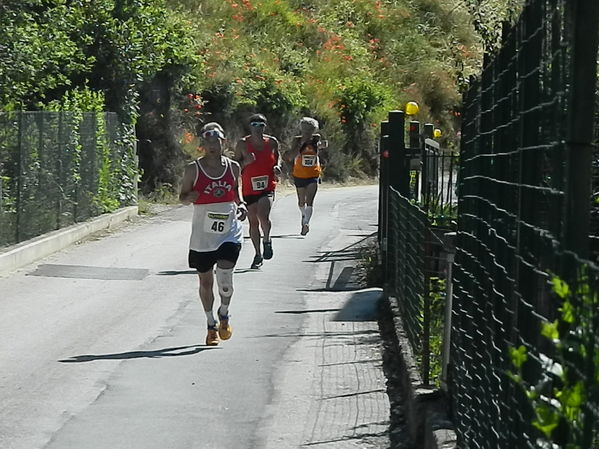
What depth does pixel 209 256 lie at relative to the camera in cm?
1047

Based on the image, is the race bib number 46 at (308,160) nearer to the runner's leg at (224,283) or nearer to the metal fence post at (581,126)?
the runner's leg at (224,283)

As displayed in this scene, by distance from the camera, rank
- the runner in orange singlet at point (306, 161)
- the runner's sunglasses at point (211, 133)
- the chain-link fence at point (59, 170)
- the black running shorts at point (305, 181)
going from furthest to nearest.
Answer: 1. the black running shorts at point (305, 181)
2. the runner in orange singlet at point (306, 161)
3. the chain-link fence at point (59, 170)
4. the runner's sunglasses at point (211, 133)

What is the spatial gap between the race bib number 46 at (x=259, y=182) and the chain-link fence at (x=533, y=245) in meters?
9.79

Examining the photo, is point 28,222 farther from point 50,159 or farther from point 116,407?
point 116,407

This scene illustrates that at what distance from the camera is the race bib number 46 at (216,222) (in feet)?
34.2

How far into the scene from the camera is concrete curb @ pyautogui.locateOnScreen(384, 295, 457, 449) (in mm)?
6180

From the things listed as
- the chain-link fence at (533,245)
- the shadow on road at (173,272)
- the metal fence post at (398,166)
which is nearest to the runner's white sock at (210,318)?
the metal fence post at (398,166)

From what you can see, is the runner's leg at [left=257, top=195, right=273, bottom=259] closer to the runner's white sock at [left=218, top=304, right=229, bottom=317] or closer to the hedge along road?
the hedge along road

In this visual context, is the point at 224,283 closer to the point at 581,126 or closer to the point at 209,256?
the point at 209,256

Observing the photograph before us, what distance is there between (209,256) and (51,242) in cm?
685

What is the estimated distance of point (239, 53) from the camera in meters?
33.0

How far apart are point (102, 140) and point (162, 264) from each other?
5811mm

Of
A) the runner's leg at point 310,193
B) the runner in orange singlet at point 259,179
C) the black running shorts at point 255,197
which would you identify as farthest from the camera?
the runner's leg at point 310,193

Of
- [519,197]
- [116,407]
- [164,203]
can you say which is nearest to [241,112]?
[164,203]
